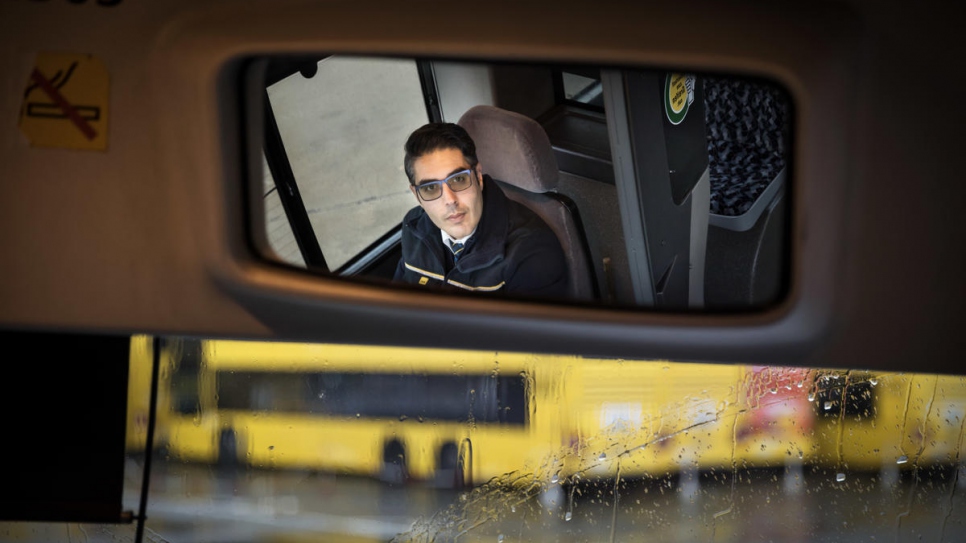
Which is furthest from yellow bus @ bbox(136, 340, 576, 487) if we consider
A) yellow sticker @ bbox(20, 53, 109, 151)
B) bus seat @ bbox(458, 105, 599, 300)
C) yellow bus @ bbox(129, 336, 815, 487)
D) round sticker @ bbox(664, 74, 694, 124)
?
yellow sticker @ bbox(20, 53, 109, 151)

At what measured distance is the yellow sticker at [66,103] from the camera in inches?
42.0

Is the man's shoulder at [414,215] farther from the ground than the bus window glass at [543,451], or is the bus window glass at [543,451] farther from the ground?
the man's shoulder at [414,215]

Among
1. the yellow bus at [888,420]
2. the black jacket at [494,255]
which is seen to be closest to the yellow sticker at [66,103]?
the black jacket at [494,255]

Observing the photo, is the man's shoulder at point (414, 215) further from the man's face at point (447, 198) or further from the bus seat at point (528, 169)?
the bus seat at point (528, 169)

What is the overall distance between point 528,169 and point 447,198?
223mm

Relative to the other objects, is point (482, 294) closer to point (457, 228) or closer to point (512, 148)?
point (457, 228)

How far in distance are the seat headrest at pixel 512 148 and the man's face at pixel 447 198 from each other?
0.16ft

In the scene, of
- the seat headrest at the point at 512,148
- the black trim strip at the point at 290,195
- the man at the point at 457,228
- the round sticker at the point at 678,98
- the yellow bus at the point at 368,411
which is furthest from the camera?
the yellow bus at the point at 368,411

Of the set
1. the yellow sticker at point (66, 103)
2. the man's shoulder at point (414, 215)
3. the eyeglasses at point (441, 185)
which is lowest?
the man's shoulder at point (414, 215)

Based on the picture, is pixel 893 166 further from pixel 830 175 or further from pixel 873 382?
pixel 873 382

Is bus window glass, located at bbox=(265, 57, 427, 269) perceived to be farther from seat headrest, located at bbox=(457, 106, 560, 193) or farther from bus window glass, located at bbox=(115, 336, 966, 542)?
bus window glass, located at bbox=(115, 336, 966, 542)

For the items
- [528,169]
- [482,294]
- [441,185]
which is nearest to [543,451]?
[528,169]

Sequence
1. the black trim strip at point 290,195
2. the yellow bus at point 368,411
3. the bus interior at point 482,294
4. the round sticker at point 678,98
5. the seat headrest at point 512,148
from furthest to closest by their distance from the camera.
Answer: the yellow bus at point 368,411
the round sticker at point 678,98
the seat headrest at point 512,148
the black trim strip at point 290,195
the bus interior at point 482,294

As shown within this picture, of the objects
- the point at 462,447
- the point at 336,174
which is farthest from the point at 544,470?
the point at 336,174
